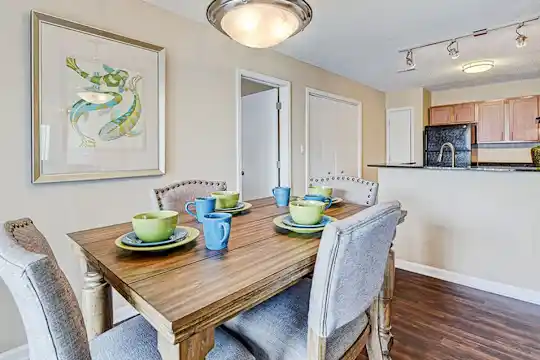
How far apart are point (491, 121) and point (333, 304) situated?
17.4 feet

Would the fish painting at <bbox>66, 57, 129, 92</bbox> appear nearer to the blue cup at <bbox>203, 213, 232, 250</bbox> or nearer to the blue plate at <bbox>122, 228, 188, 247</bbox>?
the blue plate at <bbox>122, 228, 188, 247</bbox>

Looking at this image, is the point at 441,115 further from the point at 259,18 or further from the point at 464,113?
the point at 259,18

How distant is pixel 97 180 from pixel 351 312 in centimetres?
178

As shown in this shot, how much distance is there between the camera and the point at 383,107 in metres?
5.34

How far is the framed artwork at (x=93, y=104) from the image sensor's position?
1779 millimetres

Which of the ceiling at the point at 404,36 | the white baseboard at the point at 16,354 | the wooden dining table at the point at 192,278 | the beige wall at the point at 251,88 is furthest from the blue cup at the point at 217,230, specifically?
the beige wall at the point at 251,88

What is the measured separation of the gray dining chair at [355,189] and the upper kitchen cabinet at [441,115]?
3995 mm

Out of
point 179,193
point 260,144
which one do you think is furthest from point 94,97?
point 260,144

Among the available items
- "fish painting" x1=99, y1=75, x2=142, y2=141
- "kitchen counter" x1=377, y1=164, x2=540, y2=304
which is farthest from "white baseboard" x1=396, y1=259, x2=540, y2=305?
"fish painting" x1=99, y1=75, x2=142, y2=141

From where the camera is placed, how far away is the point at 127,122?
212 centimetres

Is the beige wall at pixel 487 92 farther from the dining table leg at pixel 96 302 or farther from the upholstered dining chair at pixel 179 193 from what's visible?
the dining table leg at pixel 96 302

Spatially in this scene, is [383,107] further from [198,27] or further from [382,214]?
[382,214]

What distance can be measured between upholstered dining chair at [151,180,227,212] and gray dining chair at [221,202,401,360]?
0.82 m

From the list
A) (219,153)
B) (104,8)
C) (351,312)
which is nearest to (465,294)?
(351,312)
